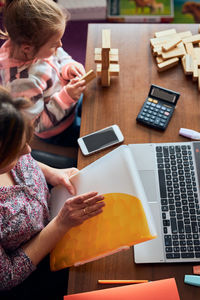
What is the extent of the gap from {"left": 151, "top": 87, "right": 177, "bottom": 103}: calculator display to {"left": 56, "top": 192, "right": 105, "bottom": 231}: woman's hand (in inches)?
15.1

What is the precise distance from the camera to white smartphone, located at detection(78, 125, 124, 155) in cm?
94

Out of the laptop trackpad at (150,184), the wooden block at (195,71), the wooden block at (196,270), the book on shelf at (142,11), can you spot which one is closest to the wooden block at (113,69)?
the wooden block at (195,71)

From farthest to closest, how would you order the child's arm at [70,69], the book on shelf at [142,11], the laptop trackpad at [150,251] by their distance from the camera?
the book on shelf at [142,11] → the child's arm at [70,69] → the laptop trackpad at [150,251]

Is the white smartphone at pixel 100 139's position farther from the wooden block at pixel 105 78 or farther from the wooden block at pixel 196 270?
the wooden block at pixel 196 270

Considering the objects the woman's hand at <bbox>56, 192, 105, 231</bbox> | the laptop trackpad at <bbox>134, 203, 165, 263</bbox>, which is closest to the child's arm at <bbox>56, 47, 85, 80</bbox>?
the woman's hand at <bbox>56, 192, 105, 231</bbox>

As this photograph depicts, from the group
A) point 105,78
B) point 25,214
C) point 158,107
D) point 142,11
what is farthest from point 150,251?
point 142,11

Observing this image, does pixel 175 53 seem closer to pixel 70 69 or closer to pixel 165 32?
pixel 165 32

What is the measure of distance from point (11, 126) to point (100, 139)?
34 cm

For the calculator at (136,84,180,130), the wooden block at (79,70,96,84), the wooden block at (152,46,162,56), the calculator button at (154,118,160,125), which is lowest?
the calculator button at (154,118,160,125)

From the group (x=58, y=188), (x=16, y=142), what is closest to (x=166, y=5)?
(x=58, y=188)

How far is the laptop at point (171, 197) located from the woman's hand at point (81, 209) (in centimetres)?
14

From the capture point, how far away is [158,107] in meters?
0.99

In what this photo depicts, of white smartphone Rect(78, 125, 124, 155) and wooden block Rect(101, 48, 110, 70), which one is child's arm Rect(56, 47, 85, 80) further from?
white smartphone Rect(78, 125, 124, 155)

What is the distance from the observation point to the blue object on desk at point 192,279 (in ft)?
2.42
